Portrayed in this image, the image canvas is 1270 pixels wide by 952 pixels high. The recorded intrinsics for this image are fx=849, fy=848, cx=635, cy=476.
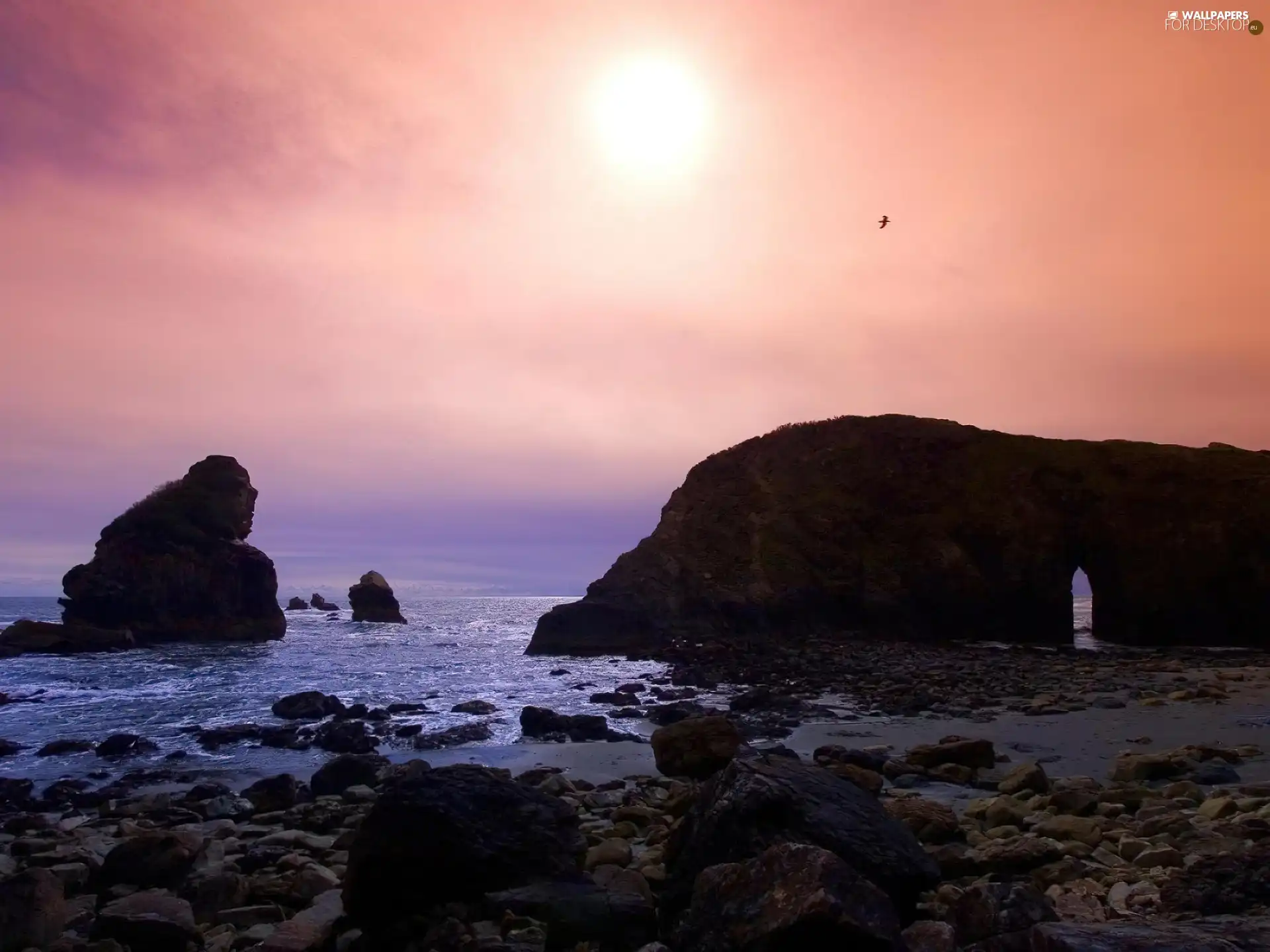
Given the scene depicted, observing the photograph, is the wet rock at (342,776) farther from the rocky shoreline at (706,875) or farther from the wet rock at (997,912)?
the wet rock at (997,912)

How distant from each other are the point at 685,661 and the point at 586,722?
58.4 feet

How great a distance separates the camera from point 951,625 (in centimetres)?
4116

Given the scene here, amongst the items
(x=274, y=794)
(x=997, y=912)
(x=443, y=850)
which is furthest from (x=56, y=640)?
(x=997, y=912)

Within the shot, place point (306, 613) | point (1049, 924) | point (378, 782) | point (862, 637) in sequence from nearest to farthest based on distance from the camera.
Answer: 1. point (1049, 924)
2. point (378, 782)
3. point (862, 637)
4. point (306, 613)

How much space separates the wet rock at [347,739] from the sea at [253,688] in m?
0.38

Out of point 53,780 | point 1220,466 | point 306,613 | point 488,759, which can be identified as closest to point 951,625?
point 1220,466

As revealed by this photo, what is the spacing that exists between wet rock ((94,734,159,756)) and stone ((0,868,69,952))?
11.2 m

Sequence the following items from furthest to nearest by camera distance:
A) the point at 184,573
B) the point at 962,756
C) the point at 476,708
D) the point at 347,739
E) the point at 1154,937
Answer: the point at 184,573, the point at 476,708, the point at 347,739, the point at 962,756, the point at 1154,937

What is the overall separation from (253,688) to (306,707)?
862 cm

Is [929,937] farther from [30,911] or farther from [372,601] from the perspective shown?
[372,601]

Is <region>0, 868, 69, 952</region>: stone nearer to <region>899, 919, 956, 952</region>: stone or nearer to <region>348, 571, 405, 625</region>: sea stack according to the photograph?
<region>899, 919, 956, 952</region>: stone

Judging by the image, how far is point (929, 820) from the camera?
702 centimetres

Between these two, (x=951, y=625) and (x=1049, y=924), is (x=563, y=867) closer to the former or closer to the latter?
(x=1049, y=924)

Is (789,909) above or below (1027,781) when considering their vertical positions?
above
